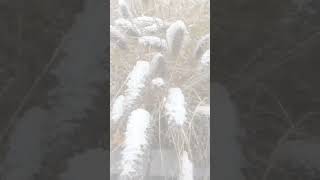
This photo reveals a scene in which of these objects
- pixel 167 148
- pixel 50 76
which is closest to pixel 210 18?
pixel 167 148

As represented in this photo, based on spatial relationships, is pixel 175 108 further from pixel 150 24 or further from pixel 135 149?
pixel 150 24

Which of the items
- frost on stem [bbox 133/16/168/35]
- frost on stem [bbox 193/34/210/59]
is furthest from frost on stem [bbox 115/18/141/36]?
frost on stem [bbox 193/34/210/59]

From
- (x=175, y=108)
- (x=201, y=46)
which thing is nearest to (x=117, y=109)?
(x=175, y=108)

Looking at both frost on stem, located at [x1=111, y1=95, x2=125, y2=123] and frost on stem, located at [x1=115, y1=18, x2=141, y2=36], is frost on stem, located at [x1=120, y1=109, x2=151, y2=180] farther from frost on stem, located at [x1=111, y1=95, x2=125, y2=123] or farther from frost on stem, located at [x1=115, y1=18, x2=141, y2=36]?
frost on stem, located at [x1=115, y1=18, x2=141, y2=36]

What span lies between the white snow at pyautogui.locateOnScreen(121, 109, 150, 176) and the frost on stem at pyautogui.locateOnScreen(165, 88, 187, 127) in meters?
0.11

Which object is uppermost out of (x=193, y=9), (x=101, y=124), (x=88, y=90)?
(x=193, y=9)

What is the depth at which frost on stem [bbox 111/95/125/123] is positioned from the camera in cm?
210

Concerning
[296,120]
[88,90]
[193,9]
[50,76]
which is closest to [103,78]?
[88,90]

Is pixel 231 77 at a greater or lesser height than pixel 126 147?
greater

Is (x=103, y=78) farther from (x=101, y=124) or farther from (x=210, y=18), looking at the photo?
(x=210, y=18)

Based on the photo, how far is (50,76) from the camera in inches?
80.6

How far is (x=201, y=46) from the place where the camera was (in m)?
2.12

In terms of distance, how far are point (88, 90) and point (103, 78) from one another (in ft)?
0.28

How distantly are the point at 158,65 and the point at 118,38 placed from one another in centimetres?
22
